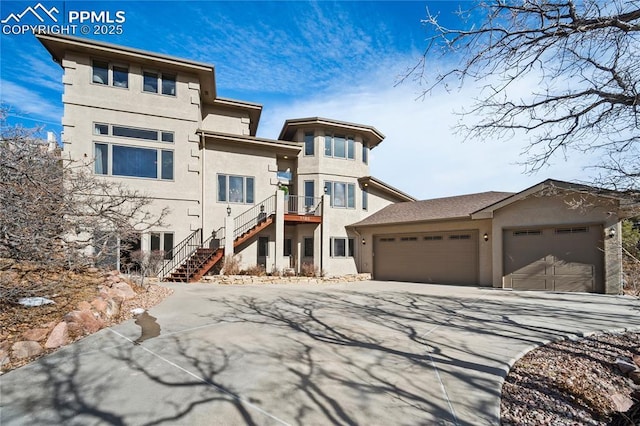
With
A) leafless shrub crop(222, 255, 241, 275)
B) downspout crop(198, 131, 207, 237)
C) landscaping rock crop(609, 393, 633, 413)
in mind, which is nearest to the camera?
landscaping rock crop(609, 393, 633, 413)

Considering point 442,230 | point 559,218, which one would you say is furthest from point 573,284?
point 442,230

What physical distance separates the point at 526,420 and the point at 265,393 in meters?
2.85

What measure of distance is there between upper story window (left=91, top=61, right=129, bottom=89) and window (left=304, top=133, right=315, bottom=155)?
→ 8.93m

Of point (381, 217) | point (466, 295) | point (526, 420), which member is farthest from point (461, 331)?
point (381, 217)

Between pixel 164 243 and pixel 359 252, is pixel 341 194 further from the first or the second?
pixel 164 243

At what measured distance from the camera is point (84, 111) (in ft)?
46.2

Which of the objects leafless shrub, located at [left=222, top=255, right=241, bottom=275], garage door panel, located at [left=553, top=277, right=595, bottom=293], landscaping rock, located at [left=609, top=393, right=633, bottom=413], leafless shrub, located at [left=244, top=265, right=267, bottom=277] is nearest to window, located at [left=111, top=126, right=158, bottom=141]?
leafless shrub, located at [left=222, top=255, right=241, bottom=275]

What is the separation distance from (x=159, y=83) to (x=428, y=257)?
15044 millimetres

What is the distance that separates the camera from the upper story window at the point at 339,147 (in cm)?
1936

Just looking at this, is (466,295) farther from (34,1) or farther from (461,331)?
(34,1)

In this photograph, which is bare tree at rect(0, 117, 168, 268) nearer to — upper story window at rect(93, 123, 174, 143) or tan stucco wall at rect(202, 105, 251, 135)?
upper story window at rect(93, 123, 174, 143)

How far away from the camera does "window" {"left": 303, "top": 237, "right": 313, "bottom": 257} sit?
60.7 ft

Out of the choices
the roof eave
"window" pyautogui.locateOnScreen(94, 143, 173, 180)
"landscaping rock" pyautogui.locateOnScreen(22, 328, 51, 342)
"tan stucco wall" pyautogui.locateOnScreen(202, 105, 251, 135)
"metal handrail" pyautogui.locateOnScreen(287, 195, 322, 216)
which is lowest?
"landscaping rock" pyautogui.locateOnScreen(22, 328, 51, 342)

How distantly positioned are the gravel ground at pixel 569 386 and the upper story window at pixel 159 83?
16384mm
